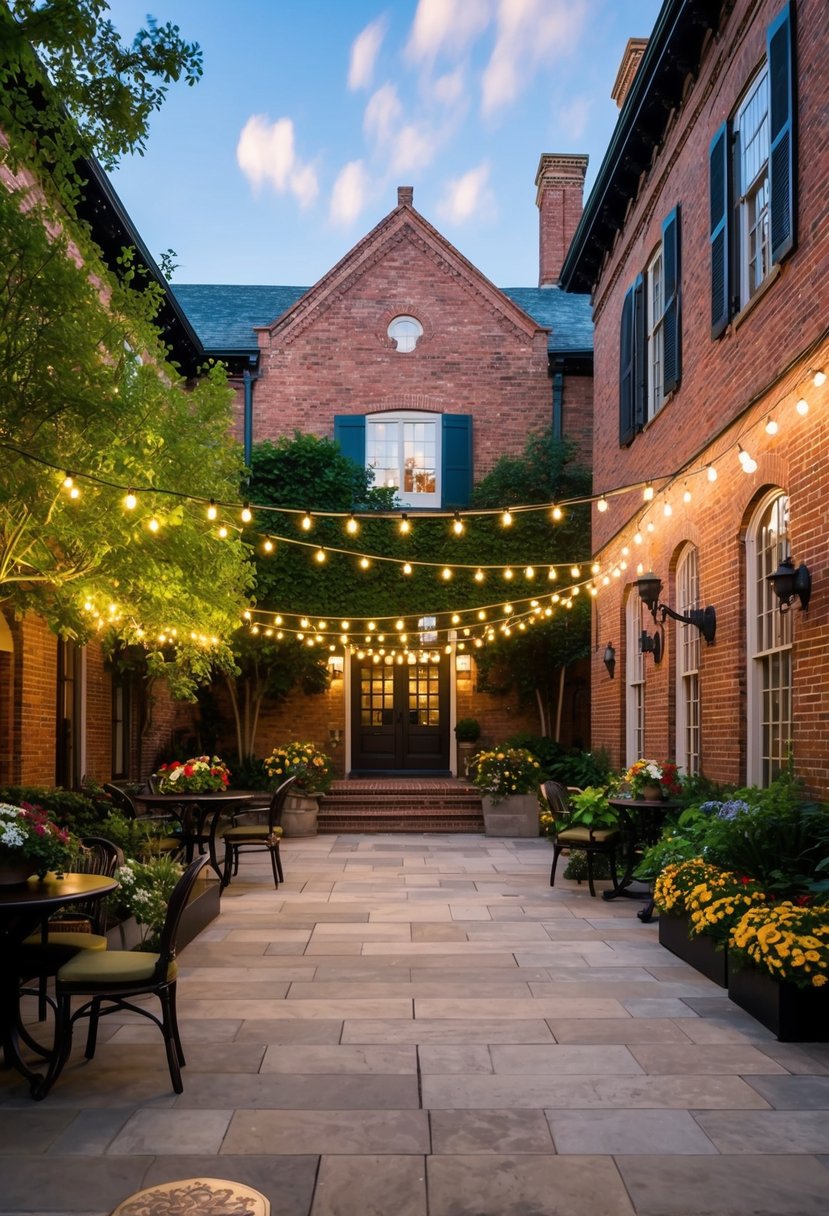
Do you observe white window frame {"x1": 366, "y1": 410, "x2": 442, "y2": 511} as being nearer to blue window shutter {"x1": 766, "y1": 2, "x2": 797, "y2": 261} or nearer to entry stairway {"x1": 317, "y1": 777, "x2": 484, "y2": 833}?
entry stairway {"x1": 317, "y1": 777, "x2": 484, "y2": 833}

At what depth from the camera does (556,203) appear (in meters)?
22.2

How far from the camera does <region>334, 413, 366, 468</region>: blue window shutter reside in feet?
61.7

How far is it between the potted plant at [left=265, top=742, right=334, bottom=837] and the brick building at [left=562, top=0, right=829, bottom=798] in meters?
4.47

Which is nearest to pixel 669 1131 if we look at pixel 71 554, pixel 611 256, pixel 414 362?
pixel 71 554

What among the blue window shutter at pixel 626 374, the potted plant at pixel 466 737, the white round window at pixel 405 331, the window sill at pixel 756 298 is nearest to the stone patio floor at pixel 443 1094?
the window sill at pixel 756 298

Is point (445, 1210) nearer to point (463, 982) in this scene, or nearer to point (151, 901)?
point (463, 982)

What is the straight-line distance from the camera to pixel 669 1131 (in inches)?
165

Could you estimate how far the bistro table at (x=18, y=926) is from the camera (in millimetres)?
4699

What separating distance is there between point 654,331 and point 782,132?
456 centimetres

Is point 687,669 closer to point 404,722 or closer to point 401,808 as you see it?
point 401,808

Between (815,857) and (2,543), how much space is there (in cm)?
649

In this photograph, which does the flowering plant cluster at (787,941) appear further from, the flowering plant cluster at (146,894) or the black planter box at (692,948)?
the flowering plant cluster at (146,894)

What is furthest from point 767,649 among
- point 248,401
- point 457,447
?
point 248,401

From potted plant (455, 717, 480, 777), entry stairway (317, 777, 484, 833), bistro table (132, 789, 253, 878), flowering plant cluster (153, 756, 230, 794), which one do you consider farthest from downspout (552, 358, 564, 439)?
bistro table (132, 789, 253, 878)
